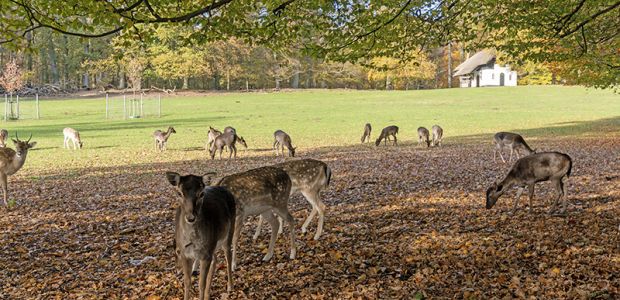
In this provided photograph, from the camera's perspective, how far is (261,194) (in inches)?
281

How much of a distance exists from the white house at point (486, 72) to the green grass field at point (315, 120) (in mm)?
19670

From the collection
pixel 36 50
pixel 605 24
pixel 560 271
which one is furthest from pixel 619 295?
pixel 605 24

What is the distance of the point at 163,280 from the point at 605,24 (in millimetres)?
16152

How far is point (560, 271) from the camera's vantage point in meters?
6.39

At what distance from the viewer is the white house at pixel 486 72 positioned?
9362cm

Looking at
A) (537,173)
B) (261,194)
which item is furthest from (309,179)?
(537,173)

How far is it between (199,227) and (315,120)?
123 ft

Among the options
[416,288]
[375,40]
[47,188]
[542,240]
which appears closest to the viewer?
[416,288]

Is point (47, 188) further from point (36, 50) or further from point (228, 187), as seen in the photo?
point (228, 187)

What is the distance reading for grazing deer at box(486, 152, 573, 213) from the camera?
370 inches

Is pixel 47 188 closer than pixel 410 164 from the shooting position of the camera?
Yes

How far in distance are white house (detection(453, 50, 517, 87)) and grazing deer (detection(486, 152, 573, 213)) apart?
8836cm

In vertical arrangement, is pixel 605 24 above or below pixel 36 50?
above

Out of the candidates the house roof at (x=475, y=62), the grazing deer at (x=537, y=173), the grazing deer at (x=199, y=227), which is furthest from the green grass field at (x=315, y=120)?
the house roof at (x=475, y=62)
